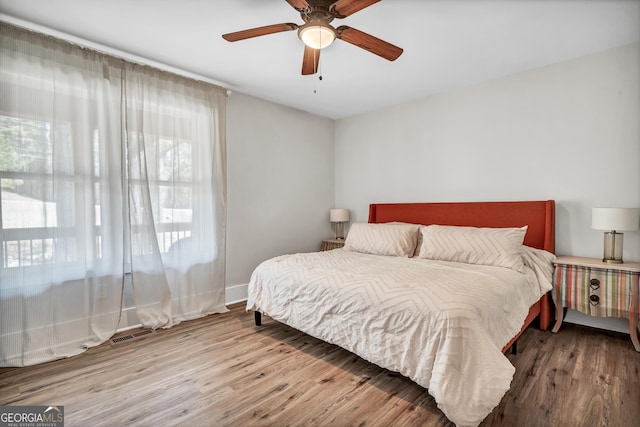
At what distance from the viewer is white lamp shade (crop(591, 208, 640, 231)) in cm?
234

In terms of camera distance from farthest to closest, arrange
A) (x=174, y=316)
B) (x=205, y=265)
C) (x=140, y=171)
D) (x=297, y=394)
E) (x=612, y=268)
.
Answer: (x=205, y=265)
(x=174, y=316)
(x=140, y=171)
(x=612, y=268)
(x=297, y=394)

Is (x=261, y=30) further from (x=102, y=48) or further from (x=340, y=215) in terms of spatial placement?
(x=340, y=215)

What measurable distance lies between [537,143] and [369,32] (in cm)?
201

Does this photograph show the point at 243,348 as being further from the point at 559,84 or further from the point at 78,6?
the point at 559,84

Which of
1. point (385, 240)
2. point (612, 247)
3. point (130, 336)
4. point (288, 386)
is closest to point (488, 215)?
point (612, 247)

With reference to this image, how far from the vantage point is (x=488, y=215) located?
10.6ft

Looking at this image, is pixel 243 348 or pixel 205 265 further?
pixel 205 265

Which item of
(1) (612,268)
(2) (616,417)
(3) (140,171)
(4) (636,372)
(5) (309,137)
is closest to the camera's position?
(2) (616,417)

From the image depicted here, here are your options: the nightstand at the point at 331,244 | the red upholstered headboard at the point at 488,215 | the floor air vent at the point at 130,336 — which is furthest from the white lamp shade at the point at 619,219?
the floor air vent at the point at 130,336

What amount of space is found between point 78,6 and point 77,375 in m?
2.52

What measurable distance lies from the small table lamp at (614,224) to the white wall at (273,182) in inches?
123

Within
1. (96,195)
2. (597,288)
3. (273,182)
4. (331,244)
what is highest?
(273,182)

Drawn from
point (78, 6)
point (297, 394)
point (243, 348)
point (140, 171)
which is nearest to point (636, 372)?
point (297, 394)

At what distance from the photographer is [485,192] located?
334 centimetres
